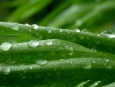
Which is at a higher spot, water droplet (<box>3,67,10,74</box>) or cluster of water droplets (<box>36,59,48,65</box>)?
cluster of water droplets (<box>36,59,48,65</box>)

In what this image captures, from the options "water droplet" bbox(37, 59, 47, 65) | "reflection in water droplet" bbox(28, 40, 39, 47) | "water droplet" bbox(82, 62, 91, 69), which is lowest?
"water droplet" bbox(82, 62, 91, 69)

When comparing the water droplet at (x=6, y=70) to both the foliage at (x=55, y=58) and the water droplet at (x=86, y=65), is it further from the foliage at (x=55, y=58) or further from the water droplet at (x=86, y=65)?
the water droplet at (x=86, y=65)

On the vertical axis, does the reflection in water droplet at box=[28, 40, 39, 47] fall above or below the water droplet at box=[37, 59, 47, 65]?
above

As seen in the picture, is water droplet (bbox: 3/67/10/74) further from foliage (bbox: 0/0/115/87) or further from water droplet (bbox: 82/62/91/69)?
water droplet (bbox: 82/62/91/69)

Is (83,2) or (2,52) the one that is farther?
(83,2)

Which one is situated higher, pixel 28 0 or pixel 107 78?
pixel 28 0

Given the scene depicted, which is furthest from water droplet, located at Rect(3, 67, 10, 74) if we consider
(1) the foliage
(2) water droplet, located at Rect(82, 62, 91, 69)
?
(2) water droplet, located at Rect(82, 62, 91, 69)

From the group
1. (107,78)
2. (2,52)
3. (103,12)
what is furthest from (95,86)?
(103,12)

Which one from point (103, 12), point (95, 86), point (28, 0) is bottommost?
point (95, 86)

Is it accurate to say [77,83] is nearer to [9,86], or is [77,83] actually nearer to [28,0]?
[9,86]

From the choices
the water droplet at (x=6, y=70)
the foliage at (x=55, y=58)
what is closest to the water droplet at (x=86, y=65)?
the foliage at (x=55, y=58)
